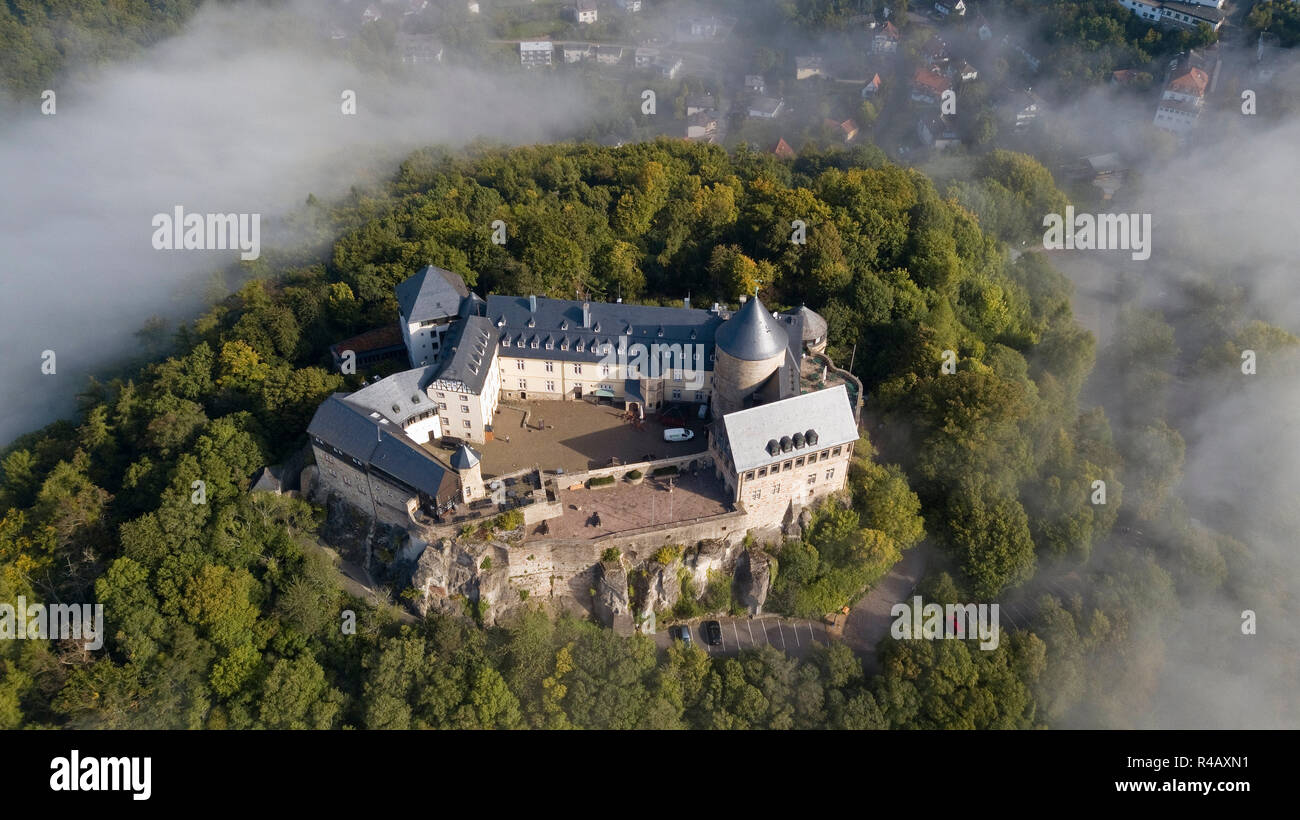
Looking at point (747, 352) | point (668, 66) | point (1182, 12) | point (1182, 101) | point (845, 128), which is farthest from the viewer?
point (668, 66)

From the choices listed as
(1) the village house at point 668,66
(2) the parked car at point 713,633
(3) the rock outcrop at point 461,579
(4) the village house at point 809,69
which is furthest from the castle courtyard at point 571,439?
(1) the village house at point 668,66

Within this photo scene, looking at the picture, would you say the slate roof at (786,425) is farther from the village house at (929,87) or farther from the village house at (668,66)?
the village house at (668,66)

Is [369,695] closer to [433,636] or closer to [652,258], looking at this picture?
[433,636]

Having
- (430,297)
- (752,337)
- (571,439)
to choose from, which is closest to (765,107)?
(430,297)

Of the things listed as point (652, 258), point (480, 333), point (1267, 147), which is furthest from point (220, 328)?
point (1267, 147)

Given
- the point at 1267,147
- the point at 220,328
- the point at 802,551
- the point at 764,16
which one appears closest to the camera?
the point at 802,551

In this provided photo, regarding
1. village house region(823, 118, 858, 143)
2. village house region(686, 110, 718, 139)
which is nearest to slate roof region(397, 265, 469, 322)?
village house region(686, 110, 718, 139)

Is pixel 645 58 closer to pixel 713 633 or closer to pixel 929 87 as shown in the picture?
pixel 929 87
